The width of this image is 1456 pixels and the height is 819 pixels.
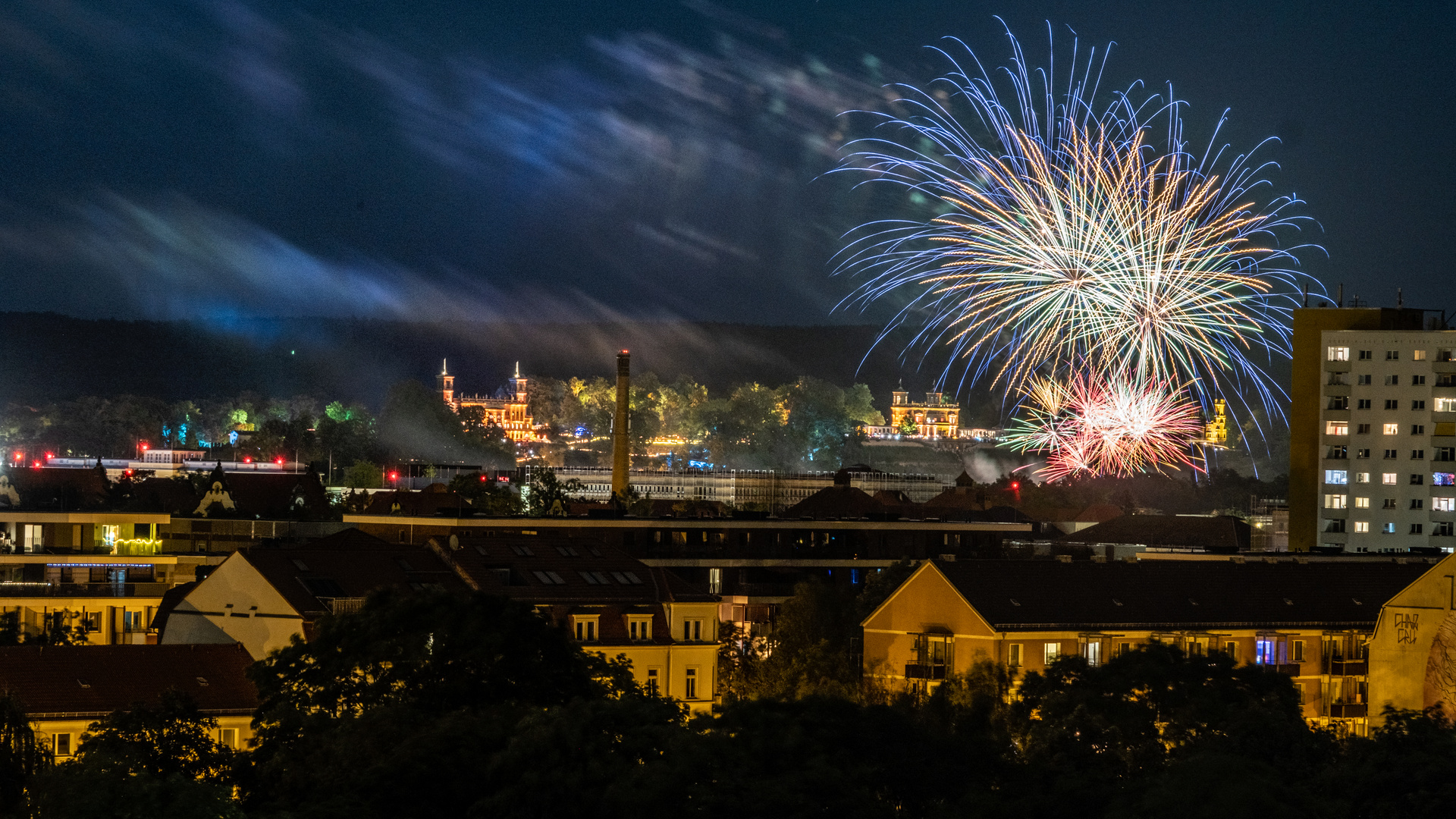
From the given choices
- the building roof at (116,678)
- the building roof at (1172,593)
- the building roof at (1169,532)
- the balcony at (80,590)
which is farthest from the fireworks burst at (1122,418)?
the building roof at (116,678)

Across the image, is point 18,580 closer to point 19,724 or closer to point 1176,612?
point 19,724

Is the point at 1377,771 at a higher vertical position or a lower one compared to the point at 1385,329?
lower

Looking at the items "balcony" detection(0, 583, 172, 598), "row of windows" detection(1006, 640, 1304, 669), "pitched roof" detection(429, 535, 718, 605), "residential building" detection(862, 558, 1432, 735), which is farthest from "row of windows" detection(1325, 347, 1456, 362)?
"balcony" detection(0, 583, 172, 598)

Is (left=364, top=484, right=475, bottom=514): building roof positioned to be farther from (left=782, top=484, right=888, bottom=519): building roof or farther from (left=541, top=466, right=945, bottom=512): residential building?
(left=541, top=466, right=945, bottom=512): residential building

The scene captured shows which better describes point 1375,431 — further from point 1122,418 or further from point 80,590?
point 80,590

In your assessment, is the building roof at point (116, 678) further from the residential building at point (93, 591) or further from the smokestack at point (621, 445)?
the smokestack at point (621, 445)

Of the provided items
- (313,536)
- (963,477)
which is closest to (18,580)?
(313,536)

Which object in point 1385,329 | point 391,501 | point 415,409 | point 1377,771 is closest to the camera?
point 1377,771
